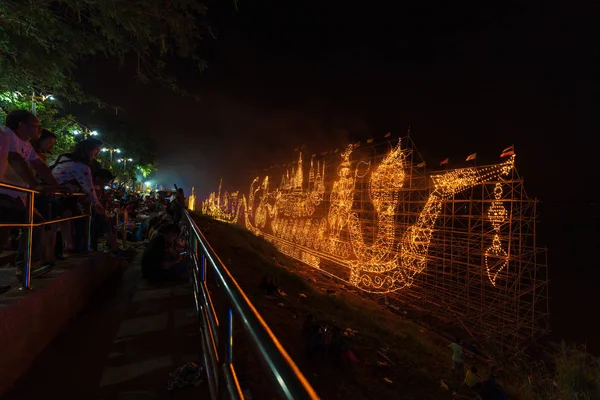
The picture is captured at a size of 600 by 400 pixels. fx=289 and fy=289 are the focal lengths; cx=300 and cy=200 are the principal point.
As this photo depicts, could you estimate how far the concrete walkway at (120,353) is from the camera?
2.27 meters

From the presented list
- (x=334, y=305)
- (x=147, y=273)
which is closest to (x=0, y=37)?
(x=147, y=273)

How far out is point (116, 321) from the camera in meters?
3.46

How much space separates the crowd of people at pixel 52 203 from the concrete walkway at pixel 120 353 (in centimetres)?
80

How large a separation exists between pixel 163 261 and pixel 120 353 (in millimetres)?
2145

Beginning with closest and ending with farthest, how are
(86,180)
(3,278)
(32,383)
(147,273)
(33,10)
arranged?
(32,383) → (3,278) → (33,10) → (86,180) → (147,273)

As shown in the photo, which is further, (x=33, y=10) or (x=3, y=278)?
(x=33, y=10)

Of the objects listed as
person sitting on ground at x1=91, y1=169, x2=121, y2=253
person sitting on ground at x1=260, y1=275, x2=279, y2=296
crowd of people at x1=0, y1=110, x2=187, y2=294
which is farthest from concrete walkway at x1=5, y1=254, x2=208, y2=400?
person sitting on ground at x1=260, y1=275, x2=279, y2=296

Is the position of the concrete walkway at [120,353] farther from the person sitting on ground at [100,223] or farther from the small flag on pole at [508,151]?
the small flag on pole at [508,151]

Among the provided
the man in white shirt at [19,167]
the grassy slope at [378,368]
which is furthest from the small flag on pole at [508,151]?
the man in white shirt at [19,167]

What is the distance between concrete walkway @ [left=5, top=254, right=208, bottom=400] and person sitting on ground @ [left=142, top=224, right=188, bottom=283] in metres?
0.65

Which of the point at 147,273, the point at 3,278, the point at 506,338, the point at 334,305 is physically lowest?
the point at 506,338

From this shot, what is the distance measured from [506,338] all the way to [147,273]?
13323mm

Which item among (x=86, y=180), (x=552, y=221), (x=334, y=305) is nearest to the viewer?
(x=86, y=180)

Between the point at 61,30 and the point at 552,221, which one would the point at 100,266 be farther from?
the point at 552,221
